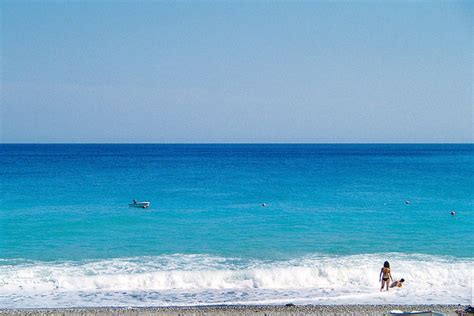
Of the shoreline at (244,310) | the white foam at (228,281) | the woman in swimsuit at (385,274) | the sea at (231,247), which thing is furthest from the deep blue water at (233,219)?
the shoreline at (244,310)

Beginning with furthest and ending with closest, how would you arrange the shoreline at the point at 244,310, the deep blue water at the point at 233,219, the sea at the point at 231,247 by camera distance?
the deep blue water at the point at 233,219 < the sea at the point at 231,247 < the shoreline at the point at 244,310

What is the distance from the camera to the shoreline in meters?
15.0

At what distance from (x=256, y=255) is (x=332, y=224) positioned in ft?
27.3

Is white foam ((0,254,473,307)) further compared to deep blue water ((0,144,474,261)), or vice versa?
deep blue water ((0,144,474,261))

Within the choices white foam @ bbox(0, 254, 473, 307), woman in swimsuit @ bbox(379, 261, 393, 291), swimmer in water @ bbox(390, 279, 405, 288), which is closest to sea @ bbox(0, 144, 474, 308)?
white foam @ bbox(0, 254, 473, 307)

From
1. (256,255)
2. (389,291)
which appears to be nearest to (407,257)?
(389,291)

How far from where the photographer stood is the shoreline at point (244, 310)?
14977mm

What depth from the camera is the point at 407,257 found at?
22734 mm

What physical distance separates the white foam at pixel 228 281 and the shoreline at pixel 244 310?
1017 millimetres

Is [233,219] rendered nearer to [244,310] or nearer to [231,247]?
[231,247]

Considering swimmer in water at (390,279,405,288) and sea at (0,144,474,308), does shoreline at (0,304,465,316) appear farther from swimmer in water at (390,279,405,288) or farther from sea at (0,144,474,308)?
swimmer in water at (390,279,405,288)

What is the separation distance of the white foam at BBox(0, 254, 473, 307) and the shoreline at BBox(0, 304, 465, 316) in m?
1.02

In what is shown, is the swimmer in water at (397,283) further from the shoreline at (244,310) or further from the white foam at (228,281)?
the shoreline at (244,310)

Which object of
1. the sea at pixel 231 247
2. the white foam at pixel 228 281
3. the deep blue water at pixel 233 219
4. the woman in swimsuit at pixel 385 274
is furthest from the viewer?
the deep blue water at pixel 233 219
